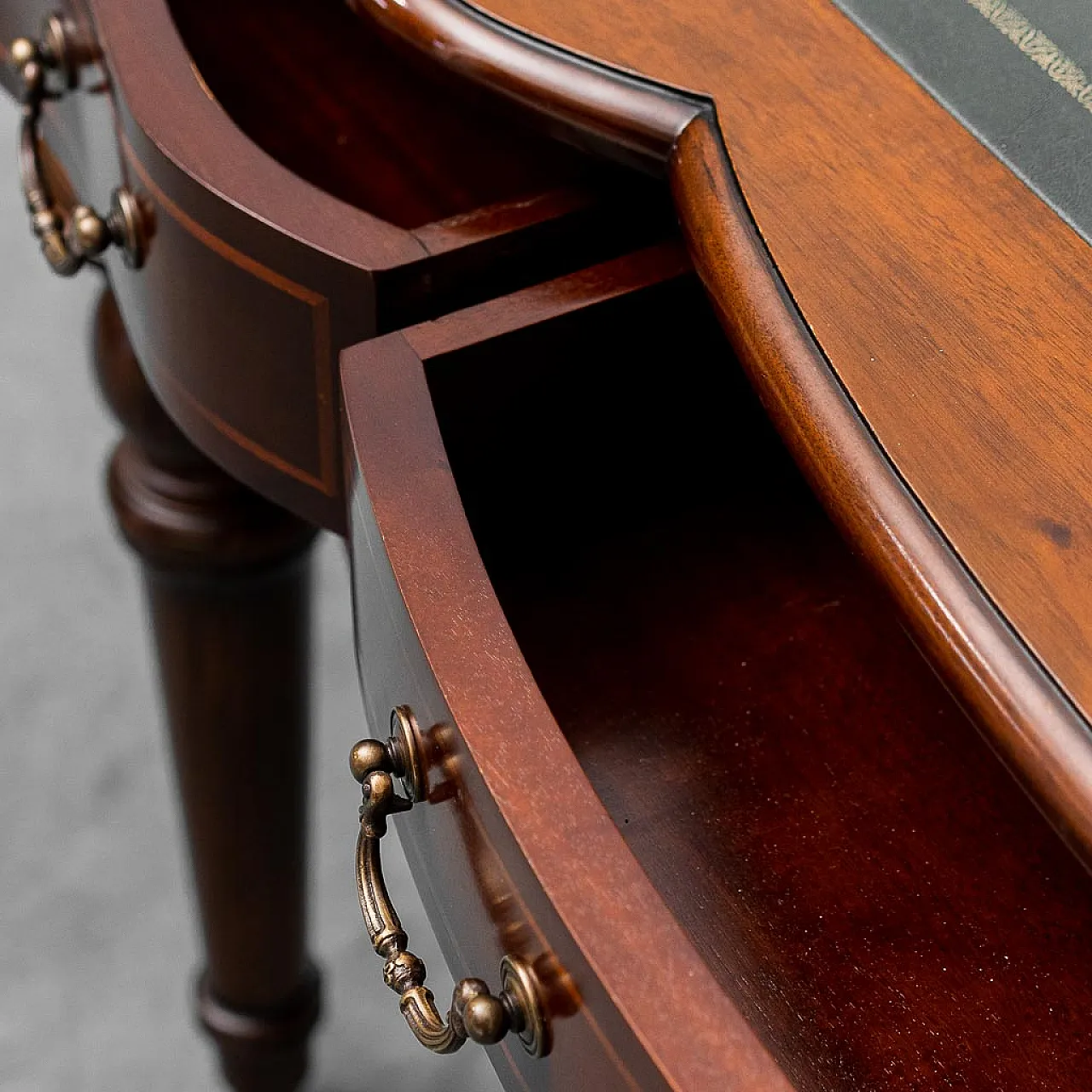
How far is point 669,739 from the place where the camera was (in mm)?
488

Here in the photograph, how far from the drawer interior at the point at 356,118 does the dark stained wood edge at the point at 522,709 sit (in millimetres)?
147

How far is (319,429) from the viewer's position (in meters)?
0.51

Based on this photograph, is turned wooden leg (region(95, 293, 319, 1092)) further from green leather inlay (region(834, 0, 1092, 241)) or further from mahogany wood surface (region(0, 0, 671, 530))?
green leather inlay (region(834, 0, 1092, 241))

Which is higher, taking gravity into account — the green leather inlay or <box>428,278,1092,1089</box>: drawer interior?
the green leather inlay

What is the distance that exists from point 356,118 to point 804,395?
311 millimetres

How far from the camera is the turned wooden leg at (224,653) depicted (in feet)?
2.32

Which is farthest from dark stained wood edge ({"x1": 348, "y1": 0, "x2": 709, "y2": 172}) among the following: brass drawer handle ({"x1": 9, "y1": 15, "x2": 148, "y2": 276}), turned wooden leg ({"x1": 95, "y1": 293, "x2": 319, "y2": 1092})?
turned wooden leg ({"x1": 95, "y1": 293, "x2": 319, "y2": 1092})

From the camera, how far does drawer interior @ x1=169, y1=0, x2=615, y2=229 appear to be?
60 centimetres

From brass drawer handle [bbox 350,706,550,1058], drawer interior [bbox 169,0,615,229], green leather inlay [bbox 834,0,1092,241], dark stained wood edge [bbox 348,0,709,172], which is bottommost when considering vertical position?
brass drawer handle [bbox 350,706,550,1058]

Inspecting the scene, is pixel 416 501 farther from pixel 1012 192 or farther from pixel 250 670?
pixel 250 670

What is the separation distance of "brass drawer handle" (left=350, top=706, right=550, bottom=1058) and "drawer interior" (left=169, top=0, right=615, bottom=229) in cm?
24

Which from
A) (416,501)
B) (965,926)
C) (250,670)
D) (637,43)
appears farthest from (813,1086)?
(250,670)

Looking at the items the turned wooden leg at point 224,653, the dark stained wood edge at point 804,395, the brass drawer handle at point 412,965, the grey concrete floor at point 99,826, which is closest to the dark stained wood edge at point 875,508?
the dark stained wood edge at point 804,395

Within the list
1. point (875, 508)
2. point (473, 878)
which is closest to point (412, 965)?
point (473, 878)
